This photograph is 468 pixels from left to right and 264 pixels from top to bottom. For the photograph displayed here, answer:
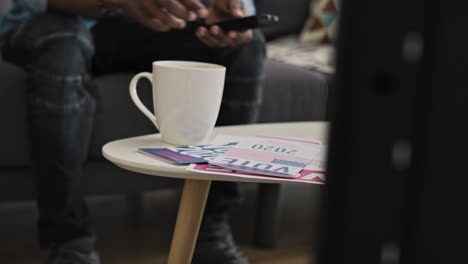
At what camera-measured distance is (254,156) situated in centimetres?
75

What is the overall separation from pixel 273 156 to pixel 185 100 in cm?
13

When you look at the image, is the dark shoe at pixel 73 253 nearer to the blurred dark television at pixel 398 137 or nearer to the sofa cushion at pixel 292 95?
the sofa cushion at pixel 292 95

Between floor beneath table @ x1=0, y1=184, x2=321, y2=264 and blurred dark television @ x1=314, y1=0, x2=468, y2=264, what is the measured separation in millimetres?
1056

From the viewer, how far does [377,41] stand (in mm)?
170

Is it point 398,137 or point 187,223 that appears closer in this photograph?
point 398,137

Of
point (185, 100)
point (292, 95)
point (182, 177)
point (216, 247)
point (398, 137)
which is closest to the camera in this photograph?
point (398, 137)

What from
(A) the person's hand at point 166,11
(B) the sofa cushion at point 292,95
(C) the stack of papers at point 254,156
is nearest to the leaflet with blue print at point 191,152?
(C) the stack of papers at point 254,156

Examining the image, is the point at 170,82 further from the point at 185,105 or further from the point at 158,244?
the point at 158,244

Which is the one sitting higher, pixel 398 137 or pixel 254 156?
pixel 398 137

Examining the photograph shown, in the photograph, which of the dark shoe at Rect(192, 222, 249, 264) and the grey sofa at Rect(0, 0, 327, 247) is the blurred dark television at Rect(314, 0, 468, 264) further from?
the grey sofa at Rect(0, 0, 327, 247)

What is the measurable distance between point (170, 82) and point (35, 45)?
42cm

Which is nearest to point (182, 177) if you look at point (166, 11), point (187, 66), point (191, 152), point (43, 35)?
point (191, 152)

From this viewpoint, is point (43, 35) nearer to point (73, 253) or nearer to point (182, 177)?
point (73, 253)

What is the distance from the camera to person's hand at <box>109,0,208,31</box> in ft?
3.35
